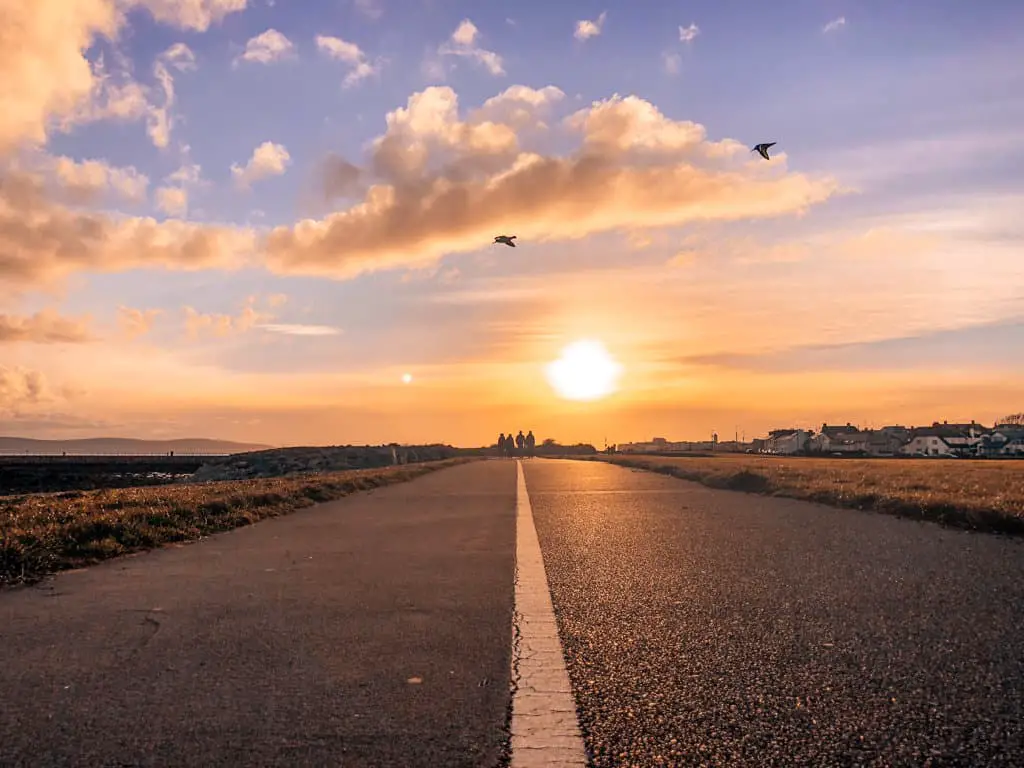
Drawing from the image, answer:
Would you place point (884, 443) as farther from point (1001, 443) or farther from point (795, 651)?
point (795, 651)

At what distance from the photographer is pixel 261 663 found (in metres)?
4.73

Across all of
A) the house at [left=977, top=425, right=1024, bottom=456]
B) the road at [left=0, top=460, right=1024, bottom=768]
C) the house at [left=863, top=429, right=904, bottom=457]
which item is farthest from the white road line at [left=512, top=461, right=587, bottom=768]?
the house at [left=863, top=429, right=904, bottom=457]

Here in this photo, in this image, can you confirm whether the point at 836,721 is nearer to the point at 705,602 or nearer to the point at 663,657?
the point at 663,657

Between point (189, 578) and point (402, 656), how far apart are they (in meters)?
4.06

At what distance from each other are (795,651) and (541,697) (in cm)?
172

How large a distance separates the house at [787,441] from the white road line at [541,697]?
16611 cm

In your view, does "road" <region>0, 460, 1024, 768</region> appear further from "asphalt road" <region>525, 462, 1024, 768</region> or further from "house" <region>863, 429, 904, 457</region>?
"house" <region>863, 429, 904, 457</region>

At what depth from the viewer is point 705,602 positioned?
21.3 ft

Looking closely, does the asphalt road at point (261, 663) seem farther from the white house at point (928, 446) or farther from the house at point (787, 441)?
the house at point (787, 441)

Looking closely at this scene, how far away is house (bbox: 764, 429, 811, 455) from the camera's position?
170m

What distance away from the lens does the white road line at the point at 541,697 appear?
330 cm

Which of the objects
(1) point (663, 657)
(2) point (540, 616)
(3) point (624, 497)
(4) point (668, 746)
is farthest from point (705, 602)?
(3) point (624, 497)

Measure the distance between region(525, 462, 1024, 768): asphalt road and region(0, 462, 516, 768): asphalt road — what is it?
0.64 m

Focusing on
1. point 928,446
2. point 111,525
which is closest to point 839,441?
point 928,446
